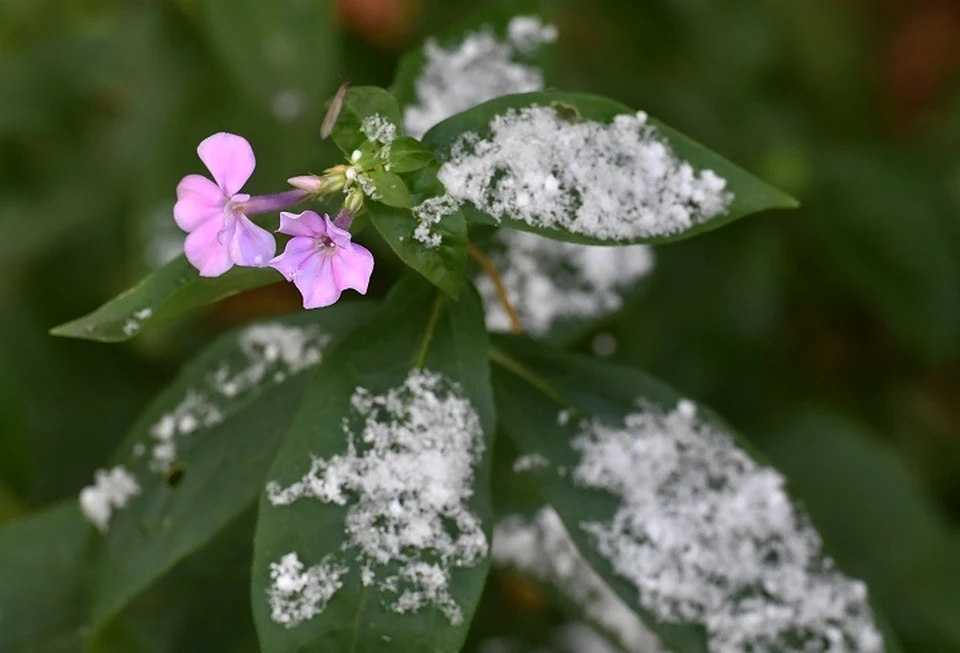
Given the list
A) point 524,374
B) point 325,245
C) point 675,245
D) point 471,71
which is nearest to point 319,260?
point 325,245

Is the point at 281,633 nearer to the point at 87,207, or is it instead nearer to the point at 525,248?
the point at 525,248

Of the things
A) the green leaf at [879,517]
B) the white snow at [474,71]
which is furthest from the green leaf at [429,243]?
the green leaf at [879,517]

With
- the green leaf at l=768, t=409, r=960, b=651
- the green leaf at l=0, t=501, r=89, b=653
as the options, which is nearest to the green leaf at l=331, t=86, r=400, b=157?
the green leaf at l=0, t=501, r=89, b=653

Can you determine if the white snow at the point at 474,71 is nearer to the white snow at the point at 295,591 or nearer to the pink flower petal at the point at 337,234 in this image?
the pink flower petal at the point at 337,234

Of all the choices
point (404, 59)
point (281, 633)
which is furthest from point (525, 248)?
point (281, 633)

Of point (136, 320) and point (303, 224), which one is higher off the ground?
point (303, 224)

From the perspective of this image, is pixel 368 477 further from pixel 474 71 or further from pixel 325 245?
pixel 474 71

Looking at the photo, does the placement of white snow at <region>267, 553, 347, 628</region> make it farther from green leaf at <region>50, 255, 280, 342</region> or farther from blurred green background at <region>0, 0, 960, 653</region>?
blurred green background at <region>0, 0, 960, 653</region>
